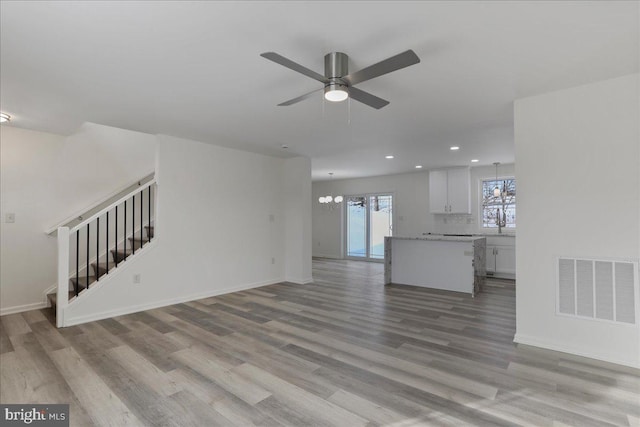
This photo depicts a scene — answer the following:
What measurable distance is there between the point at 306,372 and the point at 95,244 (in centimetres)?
439

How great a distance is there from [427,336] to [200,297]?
11.5ft

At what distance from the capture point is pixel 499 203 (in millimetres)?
Answer: 7418

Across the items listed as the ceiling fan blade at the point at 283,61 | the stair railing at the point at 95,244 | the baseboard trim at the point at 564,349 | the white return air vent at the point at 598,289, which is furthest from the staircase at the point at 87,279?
the white return air vent at the point at 598,289

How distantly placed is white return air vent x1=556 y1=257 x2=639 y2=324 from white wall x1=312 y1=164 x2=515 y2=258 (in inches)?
186

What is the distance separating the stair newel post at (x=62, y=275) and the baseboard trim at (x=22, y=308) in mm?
1154

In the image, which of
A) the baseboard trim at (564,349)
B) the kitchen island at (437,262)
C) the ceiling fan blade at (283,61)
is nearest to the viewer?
the ceiling fan blade at (283,61)

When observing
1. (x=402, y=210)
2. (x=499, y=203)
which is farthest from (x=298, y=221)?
(x=499, y=203)

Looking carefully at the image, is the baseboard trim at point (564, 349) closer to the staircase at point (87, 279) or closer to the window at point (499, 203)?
the window at point (499, 203)

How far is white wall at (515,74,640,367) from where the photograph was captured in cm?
276

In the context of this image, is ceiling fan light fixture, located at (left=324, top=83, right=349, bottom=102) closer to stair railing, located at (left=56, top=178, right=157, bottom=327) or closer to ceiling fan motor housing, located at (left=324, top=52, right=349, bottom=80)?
ceiling fan motor housing, located at (left=324, top=52, right=349, bottom=80)

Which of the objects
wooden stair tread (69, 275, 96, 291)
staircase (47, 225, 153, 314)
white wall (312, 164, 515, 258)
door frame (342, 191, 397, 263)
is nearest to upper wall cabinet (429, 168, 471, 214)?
white wall (312, 164, 515, 258)

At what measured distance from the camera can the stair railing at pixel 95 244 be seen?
12.3 feet

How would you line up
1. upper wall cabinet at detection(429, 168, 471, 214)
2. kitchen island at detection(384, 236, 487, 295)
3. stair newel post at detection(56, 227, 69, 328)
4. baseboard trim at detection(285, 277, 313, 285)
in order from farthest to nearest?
1. upper wall cabinet at detection(429, 168, 471, 214)
2. baseboard trim at detection(285, 277, 313, 285)
3. kitchen island at detection(384, 236, 487, 295)
4. stair newel post at detection(56, 227, 69, 328)

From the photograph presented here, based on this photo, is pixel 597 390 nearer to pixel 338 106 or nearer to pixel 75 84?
pixel 338 106
